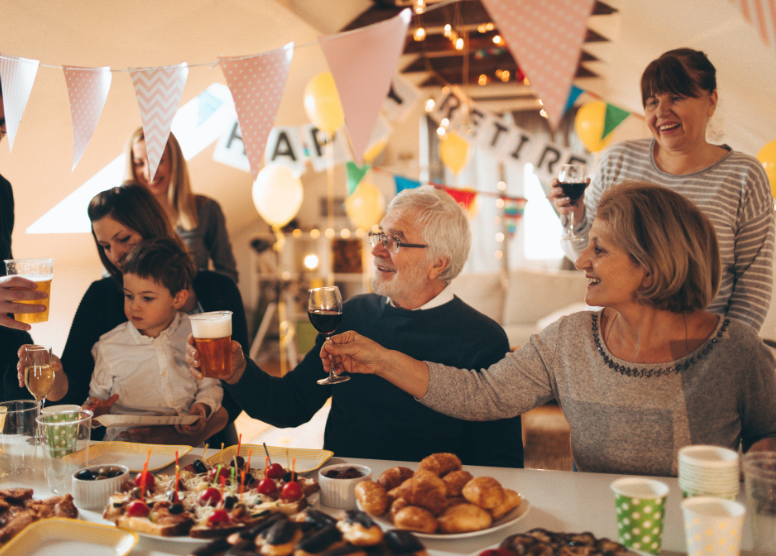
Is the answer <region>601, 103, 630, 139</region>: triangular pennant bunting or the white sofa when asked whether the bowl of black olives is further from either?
the white sofa

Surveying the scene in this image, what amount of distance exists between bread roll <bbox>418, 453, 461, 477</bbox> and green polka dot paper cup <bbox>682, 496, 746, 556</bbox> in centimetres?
44

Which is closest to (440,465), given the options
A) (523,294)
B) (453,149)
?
(523,294)

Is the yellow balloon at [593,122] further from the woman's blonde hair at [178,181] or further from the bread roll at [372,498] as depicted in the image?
the bread roll at [372,498]

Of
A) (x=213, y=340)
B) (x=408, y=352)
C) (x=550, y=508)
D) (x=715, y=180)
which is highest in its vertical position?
(x=715, y=180)

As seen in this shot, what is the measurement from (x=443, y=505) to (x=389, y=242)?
88cm

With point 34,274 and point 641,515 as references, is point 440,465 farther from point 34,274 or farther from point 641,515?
point 34,274

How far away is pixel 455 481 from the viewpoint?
108 cm

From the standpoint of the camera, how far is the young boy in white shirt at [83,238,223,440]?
1.81 metres

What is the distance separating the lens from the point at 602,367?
4.51ft

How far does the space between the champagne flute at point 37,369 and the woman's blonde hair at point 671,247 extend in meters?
1.32

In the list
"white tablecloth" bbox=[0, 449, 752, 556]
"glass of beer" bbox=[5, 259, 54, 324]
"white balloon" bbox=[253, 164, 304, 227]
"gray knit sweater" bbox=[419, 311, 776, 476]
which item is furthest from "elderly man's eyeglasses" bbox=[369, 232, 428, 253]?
"white balloon" bbox=[253, 164, 304, 227]

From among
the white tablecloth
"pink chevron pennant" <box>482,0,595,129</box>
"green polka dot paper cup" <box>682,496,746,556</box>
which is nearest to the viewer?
"green polka dot paper cup" <box>682,496,746,556</box>

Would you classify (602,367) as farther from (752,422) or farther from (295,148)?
(295,148)

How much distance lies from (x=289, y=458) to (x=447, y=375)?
419 mm
